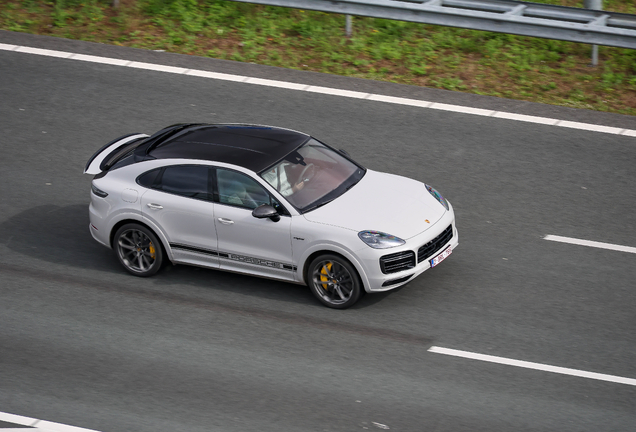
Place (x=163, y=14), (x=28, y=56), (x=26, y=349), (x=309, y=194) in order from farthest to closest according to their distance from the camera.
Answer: (x=163, y=14), (x=28, y=56), (x=309, y=194), (x=26, y=349)

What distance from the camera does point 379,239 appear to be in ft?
31.4

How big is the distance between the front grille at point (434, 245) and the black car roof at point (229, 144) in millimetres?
1903

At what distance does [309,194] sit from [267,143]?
2.90 ft

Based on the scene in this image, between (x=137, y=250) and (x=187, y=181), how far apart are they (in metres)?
1.10

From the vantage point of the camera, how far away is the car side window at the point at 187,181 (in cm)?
1022

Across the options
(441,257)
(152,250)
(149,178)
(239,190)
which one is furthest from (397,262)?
(149,178)

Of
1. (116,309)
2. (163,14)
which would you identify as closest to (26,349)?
(116,309)

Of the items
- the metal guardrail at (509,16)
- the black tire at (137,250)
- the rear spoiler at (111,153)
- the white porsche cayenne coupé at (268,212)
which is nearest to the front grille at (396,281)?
the white porsche cayenne coupé at (268,212)

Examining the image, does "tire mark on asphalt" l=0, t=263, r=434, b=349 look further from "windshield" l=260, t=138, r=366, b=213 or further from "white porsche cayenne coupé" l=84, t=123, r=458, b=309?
"windshield" l=260, t=138, r=366, b=213

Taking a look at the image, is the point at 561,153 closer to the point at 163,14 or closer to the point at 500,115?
the point at 500,115

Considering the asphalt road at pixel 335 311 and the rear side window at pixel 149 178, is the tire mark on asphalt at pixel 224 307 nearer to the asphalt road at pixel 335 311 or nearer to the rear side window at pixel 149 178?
the asphalt road at pixel 335 311

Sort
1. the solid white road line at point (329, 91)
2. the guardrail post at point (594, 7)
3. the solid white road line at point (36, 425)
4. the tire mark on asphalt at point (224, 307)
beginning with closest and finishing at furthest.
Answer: the solid white road line at point (36, 425) < the tire mark on asphalt at point (224, 307) < the solid white road line at point (329, 91) < the guardrail post at point (594, 7)

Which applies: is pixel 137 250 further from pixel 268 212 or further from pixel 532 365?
pixel 532 365

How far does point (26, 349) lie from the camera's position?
9.38 m
